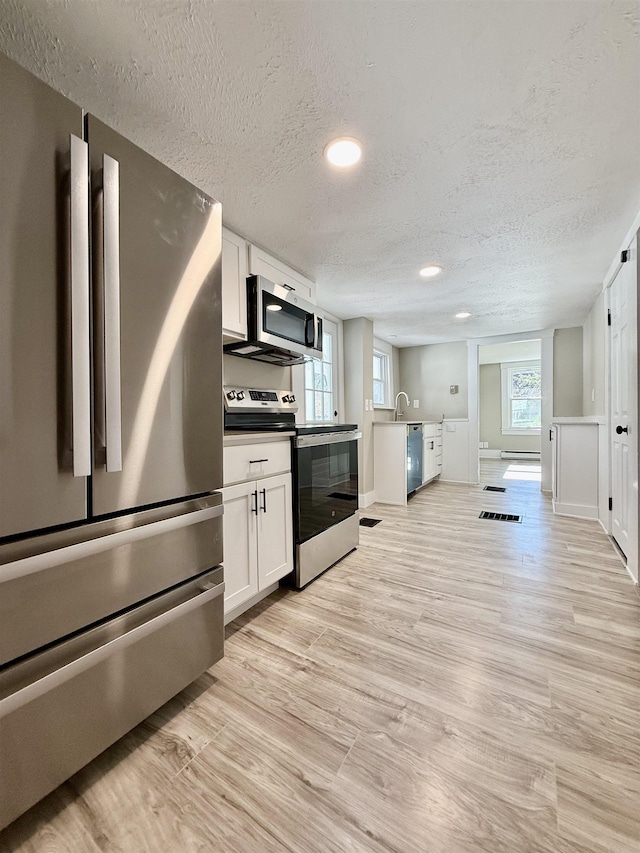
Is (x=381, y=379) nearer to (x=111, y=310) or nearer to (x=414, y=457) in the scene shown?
(x=414, y=457)

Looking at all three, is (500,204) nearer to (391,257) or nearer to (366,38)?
(391,257)

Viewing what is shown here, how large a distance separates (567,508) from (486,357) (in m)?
4.74

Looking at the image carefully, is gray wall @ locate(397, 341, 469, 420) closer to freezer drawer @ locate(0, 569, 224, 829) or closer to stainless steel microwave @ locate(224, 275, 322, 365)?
stainless steel microwave @ locate(224, 275, 322, 365)

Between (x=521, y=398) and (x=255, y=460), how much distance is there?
25.8ft

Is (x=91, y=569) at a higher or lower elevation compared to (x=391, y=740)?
higher

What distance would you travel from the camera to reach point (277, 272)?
254cm

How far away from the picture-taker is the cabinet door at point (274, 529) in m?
1.75

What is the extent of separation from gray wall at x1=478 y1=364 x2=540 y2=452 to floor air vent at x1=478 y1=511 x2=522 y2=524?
16.3 ft

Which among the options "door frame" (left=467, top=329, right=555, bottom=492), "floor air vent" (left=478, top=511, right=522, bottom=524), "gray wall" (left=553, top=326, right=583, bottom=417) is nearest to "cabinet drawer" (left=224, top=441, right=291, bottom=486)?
"floor air vent" (left=478, top=511, right=522, bottom=524)

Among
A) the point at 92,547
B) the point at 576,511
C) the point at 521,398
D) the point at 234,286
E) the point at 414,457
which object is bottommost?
the point at 576,511

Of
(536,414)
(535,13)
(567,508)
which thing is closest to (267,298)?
(535,13)

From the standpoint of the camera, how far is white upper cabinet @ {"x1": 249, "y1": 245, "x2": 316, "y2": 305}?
91.1 inches

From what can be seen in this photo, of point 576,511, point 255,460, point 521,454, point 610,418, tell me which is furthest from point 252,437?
point 521,454

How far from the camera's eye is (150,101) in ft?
4.13
